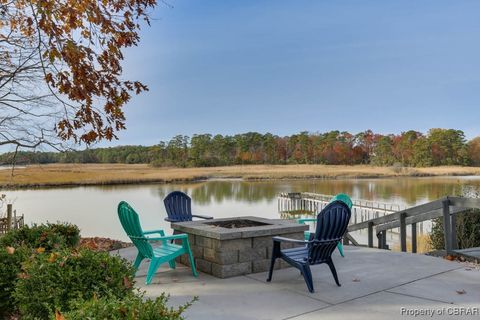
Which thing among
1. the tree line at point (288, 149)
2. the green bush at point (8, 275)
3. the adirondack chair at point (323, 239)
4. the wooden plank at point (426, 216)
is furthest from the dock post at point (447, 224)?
the tree line at point (288, 149)

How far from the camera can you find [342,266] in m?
4.80

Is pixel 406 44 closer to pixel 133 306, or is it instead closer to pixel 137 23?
pixel 137 23

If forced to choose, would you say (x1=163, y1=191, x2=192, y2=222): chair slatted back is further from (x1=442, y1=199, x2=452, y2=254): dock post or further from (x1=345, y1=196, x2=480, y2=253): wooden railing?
(x1=442, y1=199, x2=452, y2=254): dock post

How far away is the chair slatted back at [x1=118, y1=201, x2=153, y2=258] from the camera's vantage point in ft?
13.7

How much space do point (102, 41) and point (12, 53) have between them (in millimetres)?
3323

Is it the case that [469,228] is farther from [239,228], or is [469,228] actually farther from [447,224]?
[239,228]

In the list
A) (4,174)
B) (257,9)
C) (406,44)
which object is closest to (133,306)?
(4,174)

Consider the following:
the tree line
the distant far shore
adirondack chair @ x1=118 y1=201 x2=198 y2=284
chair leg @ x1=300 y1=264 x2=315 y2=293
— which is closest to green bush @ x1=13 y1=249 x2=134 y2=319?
adirondack chair @ x1=118 y1=201 x2=198 y2=284

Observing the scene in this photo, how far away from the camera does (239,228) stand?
4652 mm

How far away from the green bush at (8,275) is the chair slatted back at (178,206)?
2.98 meters

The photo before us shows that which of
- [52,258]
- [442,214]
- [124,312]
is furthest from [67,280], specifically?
[442,214]

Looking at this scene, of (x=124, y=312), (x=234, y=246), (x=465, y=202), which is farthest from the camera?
(x=465, y=202)

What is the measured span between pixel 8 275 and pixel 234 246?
6.98 ft

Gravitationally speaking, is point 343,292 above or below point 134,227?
below
